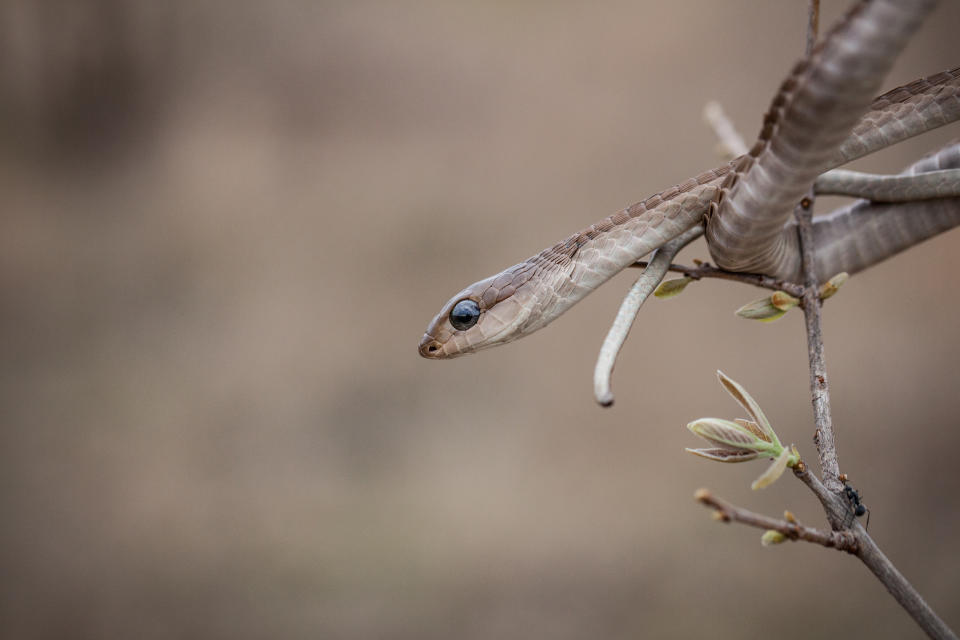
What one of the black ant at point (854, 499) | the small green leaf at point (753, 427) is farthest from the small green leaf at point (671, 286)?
the black ant at point (854, 499)

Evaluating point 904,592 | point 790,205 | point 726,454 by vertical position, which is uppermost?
point 790,205

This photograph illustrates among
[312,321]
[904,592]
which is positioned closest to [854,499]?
[904,592]

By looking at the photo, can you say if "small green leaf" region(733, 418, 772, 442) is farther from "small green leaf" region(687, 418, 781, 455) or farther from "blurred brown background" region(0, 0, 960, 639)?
"blurred brown background" region(0, 0, 960, 639)

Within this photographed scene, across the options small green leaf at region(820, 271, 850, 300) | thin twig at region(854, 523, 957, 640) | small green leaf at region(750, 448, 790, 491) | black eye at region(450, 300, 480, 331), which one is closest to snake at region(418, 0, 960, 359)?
black eye at region(450, 300, 480, 331)

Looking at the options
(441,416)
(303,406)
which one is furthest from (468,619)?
(303,406)

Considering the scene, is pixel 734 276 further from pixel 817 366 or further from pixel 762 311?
pixel 817 366

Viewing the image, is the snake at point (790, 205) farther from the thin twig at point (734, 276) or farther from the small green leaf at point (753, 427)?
the small green leaf at point (753, 427)

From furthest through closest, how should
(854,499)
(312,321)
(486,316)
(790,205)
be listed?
(312,321)
(486,316)
(790,205)
(854,499)

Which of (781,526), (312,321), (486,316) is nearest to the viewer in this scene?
(781,526)

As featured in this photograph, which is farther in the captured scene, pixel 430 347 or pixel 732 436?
pixel 430 347
